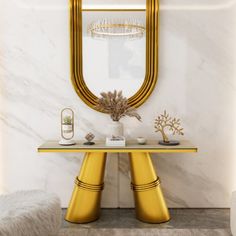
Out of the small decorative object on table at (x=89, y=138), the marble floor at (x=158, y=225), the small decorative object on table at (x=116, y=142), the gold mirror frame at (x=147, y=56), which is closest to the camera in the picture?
the marble floor at (x=158, y=225)

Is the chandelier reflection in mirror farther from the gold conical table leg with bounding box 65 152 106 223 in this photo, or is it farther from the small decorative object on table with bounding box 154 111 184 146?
the gold conical table leg with bounding box 65 152 106 223

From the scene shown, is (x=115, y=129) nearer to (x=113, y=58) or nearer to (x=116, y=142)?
(x=116, y=142)

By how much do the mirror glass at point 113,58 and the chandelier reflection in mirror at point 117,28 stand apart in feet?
0.09

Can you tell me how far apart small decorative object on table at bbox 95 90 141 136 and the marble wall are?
0.30 metres

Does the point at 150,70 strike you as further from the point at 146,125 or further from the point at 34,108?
the point at 34,108

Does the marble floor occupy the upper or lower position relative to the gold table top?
lower

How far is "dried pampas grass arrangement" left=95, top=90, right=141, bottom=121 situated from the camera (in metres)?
3.03

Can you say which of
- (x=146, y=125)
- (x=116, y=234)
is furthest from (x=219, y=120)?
(x=116, y=234)

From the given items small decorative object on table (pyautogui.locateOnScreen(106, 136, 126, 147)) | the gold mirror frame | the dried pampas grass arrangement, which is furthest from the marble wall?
small decorative object on table (pyautogui.locateOnScreen(106, 136, 126, 147))

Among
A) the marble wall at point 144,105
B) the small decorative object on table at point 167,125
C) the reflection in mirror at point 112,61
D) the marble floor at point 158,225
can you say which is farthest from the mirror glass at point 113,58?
the marble floor at point 158,225

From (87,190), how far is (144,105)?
1.00 m

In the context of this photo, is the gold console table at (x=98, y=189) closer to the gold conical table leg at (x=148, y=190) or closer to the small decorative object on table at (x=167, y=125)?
the gold conical table leg at (x=148, y=190)

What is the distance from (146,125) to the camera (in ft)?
11.0

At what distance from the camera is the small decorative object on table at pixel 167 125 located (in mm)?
3082
